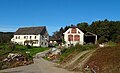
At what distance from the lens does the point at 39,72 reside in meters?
31.0

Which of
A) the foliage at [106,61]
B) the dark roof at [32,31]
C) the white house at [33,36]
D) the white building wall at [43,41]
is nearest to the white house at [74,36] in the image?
the white house at [33,36]

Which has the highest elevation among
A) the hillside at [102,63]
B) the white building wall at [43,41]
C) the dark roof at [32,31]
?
the dark roof at [32,31]

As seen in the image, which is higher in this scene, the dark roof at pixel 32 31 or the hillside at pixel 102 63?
the dark roof at pixel 32 31

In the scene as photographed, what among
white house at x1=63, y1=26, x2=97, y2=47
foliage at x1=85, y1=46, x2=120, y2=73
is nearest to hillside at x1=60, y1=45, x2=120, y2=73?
foliage at x1=85, y1=46, x2=120, y2=73

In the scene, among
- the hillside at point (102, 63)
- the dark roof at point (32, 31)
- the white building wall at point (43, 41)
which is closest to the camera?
the hillside at point (102, 63)

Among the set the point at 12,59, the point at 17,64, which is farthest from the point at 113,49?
the point at 12,59

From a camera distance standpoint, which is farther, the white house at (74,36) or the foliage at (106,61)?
the white house at (74,36)

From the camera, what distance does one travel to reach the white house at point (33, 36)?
99062 mm

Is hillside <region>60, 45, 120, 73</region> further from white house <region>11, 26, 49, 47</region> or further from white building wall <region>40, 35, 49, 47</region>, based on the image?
white building wall <region>40, 35, 49, 47</region>

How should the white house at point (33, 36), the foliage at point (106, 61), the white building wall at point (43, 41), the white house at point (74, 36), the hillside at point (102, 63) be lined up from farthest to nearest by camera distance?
the white building wall at point (43, 41)
the white house at point (33, 36)
the white house at point (74, 36)
the hillside at point (102, 63)
the foliage at point (106, 61)

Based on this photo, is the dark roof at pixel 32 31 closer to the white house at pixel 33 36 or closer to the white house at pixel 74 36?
the white house at pixel 33 36

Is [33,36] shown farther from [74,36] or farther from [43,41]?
[74,36]

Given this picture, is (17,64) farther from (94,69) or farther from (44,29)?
(44,29)

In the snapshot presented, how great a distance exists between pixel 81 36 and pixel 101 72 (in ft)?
172
